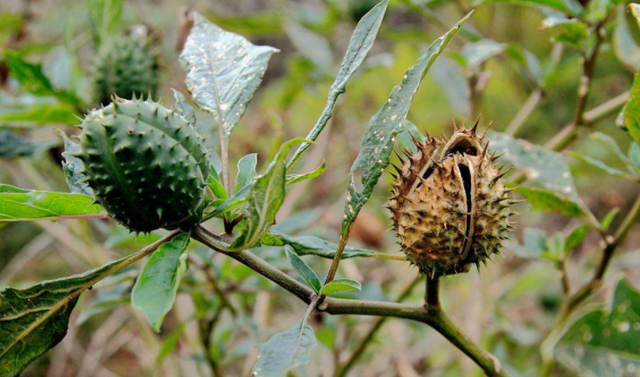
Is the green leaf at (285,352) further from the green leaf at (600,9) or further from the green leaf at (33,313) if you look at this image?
the green leaf at (600,9)

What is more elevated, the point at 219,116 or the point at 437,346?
the point at 219,116

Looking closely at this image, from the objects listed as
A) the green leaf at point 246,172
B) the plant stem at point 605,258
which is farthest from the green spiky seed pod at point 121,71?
the plant stem at point 605,258

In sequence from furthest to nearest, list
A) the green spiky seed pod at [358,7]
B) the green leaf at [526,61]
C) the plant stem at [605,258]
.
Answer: the green spiky seed pod at [358,7], the green leaf at [526,61], the plant stem at [605,258]

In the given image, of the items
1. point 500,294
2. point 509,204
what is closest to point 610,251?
point 509,204

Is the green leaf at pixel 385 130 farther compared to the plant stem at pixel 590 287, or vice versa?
the plant stem at pixel 590 287

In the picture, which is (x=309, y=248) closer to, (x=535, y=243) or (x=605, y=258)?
(x=535, y=243)

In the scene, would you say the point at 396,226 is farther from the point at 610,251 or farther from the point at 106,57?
the point at 106,57

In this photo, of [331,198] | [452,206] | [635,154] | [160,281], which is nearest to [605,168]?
[635,154]
